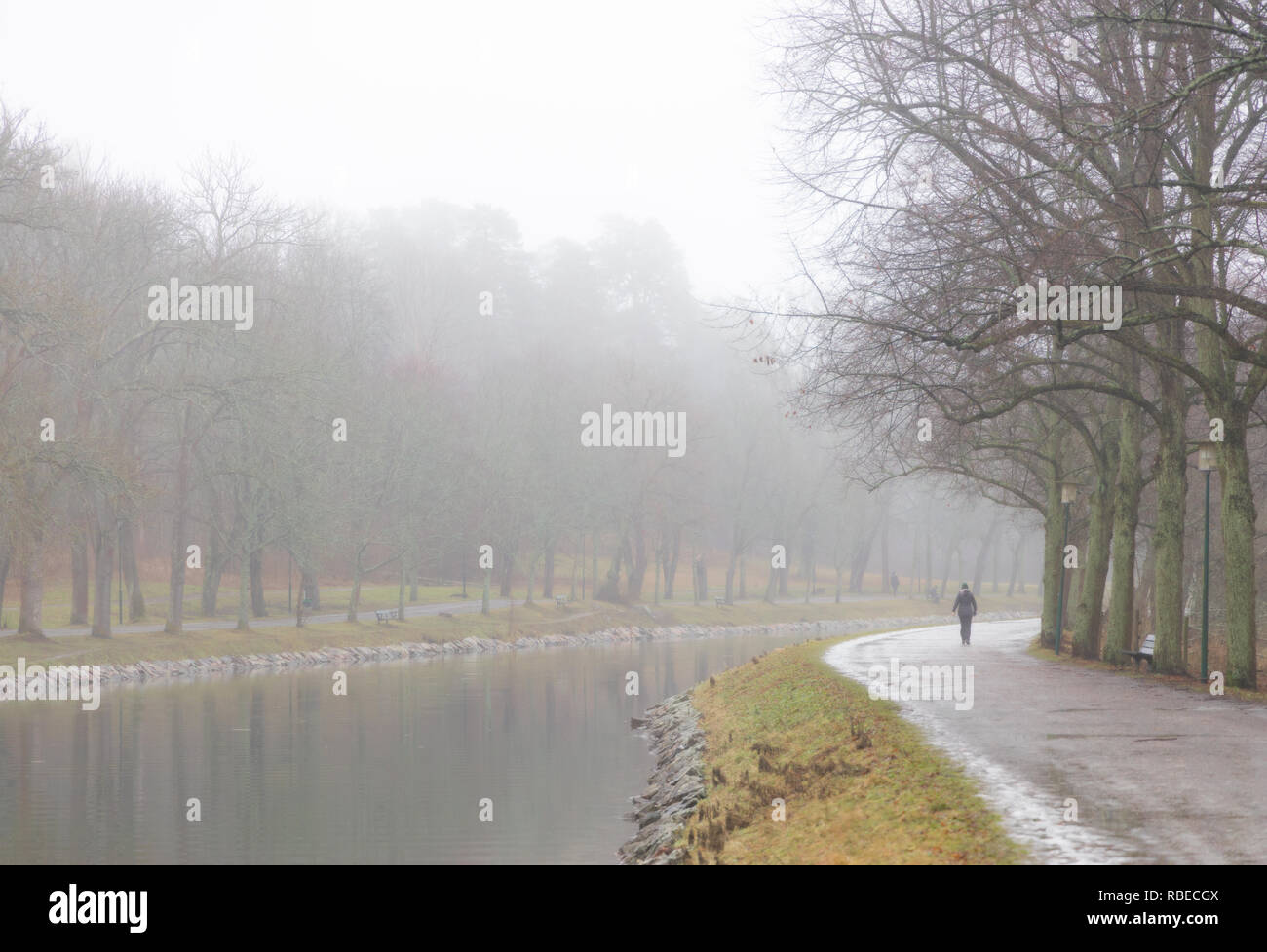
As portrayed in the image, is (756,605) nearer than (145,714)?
No

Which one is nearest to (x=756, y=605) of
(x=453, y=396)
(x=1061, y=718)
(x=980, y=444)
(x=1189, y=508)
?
(x=453, y=396)

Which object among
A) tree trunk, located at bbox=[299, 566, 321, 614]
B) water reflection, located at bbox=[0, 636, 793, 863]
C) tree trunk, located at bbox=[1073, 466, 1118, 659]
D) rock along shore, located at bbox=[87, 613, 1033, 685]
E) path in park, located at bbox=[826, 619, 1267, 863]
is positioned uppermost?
tree trunk, located at bbox=[1073, 466, 1118, 659]

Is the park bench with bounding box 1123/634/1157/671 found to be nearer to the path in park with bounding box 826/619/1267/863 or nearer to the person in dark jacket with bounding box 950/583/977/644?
the path in park with bounding box 826/619/1267/863

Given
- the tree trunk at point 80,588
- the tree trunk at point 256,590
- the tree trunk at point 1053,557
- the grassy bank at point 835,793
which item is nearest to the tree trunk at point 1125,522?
the tree trunk at point 1053,557

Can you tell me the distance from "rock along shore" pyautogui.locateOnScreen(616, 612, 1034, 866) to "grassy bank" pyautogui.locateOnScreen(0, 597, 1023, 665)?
16282mm

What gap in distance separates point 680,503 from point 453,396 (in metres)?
14.2

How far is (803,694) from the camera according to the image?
25.1m

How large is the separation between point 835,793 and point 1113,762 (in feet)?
10.4

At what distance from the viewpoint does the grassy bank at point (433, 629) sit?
129 feet

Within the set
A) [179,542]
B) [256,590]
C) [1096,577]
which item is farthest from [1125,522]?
[256,590]

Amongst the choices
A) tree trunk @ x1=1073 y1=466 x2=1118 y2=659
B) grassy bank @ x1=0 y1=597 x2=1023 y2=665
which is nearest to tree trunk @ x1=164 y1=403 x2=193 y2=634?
grassy bank @ x1=0 y1=597 x2=1023 y2=665

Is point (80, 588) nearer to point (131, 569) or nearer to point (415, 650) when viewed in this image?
point (131, 569)

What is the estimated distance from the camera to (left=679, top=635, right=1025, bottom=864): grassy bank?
41.1 ft
